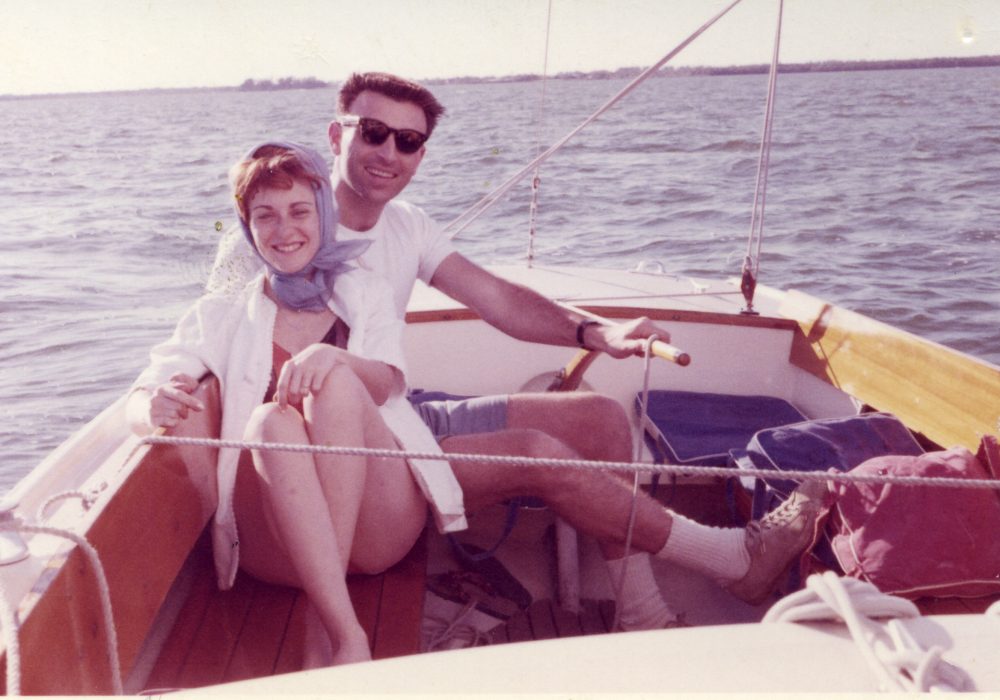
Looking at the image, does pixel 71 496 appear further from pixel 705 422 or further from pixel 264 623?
pixel 705 422

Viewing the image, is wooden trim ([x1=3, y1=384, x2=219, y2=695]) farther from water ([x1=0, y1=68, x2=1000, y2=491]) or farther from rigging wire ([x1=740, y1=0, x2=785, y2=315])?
water ([x1=0, y1=68, x2=1000, y2=491])

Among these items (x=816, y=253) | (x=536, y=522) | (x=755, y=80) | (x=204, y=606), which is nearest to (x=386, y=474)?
(x=204, y=606)

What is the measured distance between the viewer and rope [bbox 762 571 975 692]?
0.85 metres

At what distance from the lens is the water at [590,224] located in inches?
247

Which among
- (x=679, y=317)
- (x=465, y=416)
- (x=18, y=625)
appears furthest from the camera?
(x=679, y=317)

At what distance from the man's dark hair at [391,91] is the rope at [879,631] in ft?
5.20

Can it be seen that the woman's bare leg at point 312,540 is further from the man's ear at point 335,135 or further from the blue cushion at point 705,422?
the blue cushion at point 705,422

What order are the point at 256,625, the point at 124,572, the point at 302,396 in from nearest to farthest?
1. the point at 124,572
2. the point at 302,396
3. the point at 256,625

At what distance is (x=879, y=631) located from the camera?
3.03 feet

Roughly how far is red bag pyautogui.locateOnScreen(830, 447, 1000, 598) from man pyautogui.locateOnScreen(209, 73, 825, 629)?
0.36 ft

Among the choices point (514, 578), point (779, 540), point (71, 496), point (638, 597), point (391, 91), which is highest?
point (391, 91)

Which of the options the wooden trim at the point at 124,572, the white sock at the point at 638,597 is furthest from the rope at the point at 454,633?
the wooden trim at the point at 124,572

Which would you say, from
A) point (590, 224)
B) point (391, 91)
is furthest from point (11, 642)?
point (590, 224)

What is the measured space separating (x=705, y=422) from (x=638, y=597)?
0.90 meters
